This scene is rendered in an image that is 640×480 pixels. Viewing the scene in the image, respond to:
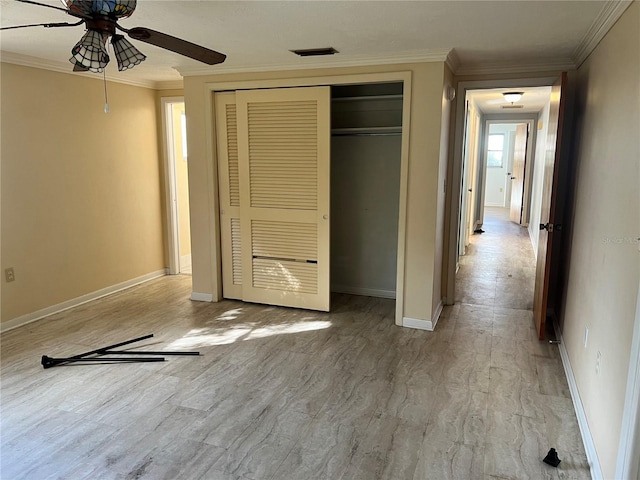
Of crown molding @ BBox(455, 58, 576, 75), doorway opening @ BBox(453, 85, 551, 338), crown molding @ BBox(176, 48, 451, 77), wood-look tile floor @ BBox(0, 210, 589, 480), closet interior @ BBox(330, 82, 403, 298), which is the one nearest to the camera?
wood-look tile floor @ BBox(0, 210, 589, 480)

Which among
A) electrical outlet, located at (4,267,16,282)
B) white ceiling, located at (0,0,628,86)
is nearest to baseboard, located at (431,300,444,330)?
white ceiling, located at (0,0,628,86)

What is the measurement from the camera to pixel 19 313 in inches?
155

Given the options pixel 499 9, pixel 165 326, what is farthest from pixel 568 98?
pixel 165 326

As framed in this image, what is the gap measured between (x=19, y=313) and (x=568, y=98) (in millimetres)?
5090

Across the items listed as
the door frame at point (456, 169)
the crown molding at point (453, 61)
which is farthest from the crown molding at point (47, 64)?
the door frame at point (456, 169)

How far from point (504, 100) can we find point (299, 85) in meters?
4.09

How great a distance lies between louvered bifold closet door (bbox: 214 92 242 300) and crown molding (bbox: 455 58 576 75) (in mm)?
2154

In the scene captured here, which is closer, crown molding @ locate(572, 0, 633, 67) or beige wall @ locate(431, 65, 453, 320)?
crown molding @ locate(572, 0, 633, 67)

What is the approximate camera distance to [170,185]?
551cm

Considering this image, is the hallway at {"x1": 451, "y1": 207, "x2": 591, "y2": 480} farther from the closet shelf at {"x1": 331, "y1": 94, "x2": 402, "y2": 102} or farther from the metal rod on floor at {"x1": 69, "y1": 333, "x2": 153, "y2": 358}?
the metal rod on floor at {"x1": 69, "y1": 333, "x2": 153, "y2": 358}

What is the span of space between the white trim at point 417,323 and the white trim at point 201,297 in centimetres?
198

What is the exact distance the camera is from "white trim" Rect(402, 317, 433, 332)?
12.8 ft

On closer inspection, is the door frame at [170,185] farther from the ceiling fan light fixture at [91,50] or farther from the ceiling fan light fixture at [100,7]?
the ceiling fan light fixture at [100,7]

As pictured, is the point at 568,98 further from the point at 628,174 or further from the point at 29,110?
the point at 29,110
